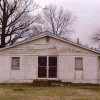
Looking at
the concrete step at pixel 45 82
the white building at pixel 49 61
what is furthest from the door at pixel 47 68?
the concrete step at pixel 45 82

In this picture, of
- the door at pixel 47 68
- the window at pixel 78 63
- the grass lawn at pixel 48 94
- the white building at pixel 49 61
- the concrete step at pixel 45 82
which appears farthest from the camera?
the window at pixel 78 63

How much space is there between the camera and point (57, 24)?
71.8 metres

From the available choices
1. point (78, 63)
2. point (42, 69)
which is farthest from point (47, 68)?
point (78, 63)

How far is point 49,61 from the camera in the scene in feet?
96.0

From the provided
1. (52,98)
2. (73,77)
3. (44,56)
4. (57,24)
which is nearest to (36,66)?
(44,56)

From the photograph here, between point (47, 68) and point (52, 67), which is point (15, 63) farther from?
point (52, 67)

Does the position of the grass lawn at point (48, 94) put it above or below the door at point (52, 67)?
below

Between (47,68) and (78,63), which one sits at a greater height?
(78,63)

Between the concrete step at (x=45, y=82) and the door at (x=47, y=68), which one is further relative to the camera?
the door at (x=47, y=68)

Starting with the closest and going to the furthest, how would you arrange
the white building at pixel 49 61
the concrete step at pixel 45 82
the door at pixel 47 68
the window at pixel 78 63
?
the concrete step at pixel 45 82, the door at pixel 47 68, the white building at pixel 49 61, the window at pixel 78 63

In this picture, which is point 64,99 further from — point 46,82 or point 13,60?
point 13,60

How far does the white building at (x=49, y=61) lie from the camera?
29.1 metres

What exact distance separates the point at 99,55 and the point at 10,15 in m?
22.1

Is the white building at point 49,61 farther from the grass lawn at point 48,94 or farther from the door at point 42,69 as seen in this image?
the grass lawn at point 48,94
